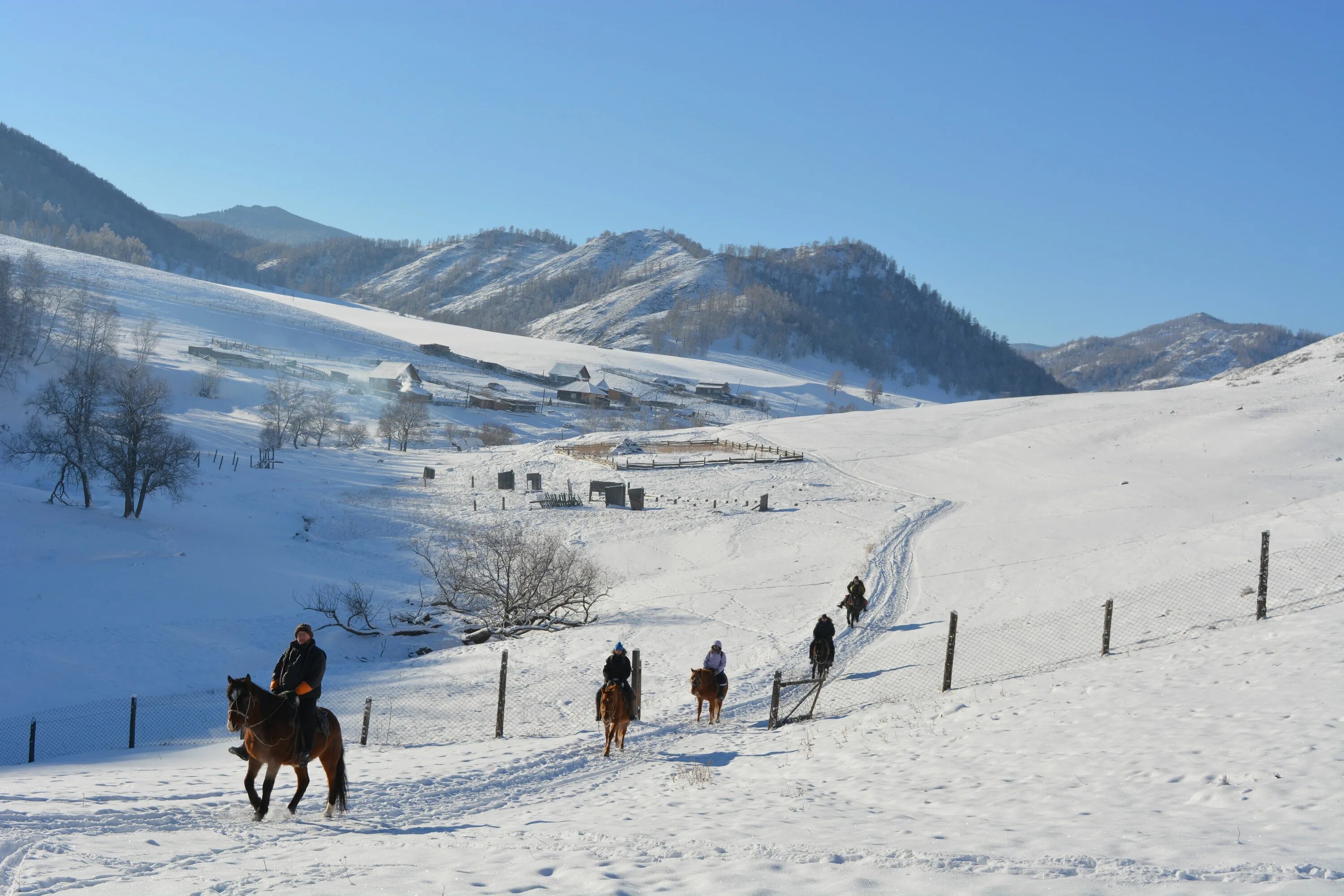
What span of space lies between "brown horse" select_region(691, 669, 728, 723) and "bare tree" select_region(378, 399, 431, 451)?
6262 centimetres

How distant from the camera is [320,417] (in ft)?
260

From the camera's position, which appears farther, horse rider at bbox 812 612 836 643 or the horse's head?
horse rider at bbox 812 612 836 643

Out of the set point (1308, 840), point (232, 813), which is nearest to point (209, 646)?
point (232, 813)

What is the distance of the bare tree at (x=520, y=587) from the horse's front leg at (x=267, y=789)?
17.1 m

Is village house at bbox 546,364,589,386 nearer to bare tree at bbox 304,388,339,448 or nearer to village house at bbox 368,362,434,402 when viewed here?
village house at bbox 368,362,434,402

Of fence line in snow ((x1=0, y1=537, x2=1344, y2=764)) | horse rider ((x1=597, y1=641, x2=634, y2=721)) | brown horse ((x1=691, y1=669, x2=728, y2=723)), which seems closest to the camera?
horse rider ((x1=597, y1=641, x2=634, y2=721))

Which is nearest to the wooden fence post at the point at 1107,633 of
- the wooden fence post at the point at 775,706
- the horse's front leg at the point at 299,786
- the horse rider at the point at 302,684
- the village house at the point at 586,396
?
the wooden fence post at the point at 775,706

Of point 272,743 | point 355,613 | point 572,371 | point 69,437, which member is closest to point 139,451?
point 69,437

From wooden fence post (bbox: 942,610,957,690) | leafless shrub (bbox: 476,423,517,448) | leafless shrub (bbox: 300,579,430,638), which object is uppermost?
leafless shrub (bbox: 476,423,517,448)

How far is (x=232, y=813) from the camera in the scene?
962 cm

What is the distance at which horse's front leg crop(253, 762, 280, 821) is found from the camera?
366 inches

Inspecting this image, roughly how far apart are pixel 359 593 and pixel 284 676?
2161 centimetres

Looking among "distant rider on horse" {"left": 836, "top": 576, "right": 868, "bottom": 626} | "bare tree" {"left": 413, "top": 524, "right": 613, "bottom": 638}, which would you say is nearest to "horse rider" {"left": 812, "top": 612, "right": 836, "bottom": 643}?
"distant rider on horse" {"left": 836, "top": 576, "right": 868, "bottom": 626}

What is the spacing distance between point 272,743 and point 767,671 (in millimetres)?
12885
